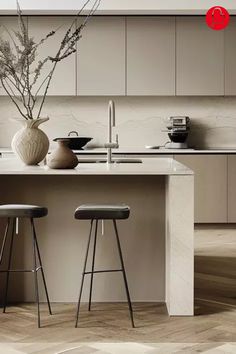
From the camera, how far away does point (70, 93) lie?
26.8 ft

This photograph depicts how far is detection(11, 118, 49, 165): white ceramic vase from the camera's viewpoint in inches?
196

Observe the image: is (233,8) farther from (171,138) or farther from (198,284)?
(198,284)

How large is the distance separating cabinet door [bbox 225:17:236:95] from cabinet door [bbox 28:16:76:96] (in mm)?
1716

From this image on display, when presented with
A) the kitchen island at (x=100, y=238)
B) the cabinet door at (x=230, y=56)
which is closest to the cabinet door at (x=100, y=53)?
the cabinet door at (x=230, y=56)

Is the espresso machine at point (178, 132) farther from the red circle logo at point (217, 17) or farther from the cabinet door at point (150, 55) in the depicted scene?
the red circle logo at point (217, 17)

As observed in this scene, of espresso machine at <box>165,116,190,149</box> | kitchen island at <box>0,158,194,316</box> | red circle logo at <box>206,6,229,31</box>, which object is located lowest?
kitchen island at <box>0,158,194,316</box>

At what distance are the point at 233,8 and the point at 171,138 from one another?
1586 mm

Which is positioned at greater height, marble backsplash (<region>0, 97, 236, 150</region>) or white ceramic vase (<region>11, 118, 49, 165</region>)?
marble backsplash (<region>0, 97, 236, 150</region>)

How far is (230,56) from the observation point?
8.20 meters

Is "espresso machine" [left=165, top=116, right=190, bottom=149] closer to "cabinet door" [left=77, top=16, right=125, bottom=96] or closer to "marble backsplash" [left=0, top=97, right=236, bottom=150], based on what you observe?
"marble backsplash" [left=0, top=97, right=236, bottom=150]

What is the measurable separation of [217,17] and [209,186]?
1830 mm

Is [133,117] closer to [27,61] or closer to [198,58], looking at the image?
[198,58]

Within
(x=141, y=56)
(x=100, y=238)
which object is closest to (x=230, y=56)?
(x=141, y=56)

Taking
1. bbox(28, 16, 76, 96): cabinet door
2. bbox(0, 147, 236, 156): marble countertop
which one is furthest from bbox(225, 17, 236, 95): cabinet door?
bbox(28, 16, 76, 96): cabinet door
